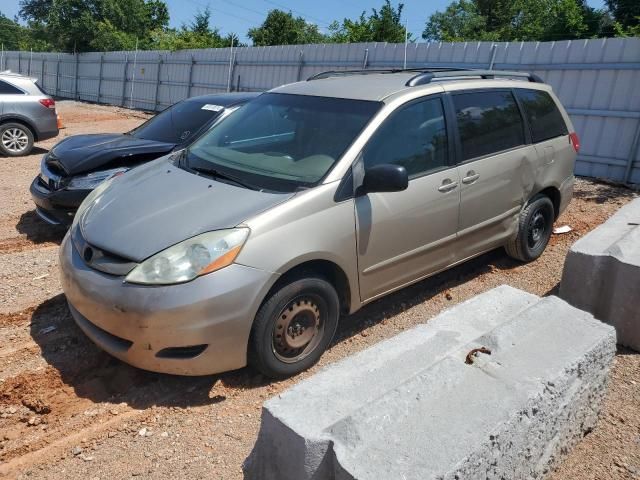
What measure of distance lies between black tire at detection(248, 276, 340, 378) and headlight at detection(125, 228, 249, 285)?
1.25 feet

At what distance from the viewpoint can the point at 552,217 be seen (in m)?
5.38

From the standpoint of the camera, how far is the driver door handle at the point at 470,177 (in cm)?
417

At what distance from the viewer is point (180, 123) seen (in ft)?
21.9

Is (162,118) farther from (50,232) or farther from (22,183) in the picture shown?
(22,183)

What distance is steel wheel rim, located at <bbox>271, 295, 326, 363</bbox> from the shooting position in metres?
3.23

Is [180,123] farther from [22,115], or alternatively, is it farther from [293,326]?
[22,115]

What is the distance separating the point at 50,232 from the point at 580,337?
220 inches

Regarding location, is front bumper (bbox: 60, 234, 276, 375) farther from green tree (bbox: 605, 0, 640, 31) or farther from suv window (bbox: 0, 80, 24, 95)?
green tree (bbox: 605, 0, 640, 31)

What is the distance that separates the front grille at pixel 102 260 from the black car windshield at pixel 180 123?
3226 millimetres

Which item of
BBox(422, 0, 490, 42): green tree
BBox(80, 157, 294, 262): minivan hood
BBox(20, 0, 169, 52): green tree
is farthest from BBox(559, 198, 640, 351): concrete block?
BBox(422, 0, 490, 42): green tree

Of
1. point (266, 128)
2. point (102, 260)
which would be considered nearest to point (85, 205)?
point (102, 260)

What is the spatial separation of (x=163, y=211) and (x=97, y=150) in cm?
305

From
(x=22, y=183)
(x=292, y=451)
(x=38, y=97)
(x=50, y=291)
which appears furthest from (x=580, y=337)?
(x=38, y=97)

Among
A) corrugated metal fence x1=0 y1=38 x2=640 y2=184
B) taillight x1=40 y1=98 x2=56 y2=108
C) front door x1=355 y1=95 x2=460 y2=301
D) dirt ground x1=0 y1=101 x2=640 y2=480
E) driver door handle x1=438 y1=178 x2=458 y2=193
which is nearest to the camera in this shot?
dirt ground x1=0 y1=101 x2=640 y2=480
